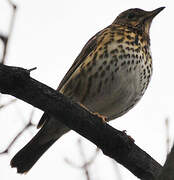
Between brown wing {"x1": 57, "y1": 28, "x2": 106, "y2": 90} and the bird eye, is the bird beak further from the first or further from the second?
brown wing {"x1": 57, "y1": 28, "x2": 106, "y2": 90}

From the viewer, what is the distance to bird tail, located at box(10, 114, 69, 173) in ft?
23.0

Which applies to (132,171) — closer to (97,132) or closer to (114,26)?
(97,132)

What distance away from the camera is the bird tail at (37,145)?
701cm

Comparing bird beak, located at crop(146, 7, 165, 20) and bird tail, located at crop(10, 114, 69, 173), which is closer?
bird tail, located at crop(10, 114, 69, 173)

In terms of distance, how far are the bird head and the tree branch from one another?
3.13 meters

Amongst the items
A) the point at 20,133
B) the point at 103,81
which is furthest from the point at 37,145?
the point at 20,133

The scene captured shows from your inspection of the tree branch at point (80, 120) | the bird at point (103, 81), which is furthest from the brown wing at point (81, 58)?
the tree branch at point (80, 120)

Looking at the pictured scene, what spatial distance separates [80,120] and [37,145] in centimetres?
240

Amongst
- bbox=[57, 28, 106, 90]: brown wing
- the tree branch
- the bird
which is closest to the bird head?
the bird

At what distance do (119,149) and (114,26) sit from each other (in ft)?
10.0

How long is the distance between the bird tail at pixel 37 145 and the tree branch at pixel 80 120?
1830 mm

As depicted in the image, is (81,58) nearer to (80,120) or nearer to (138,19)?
(138,19)

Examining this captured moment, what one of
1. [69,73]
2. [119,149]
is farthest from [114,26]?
[119,149]

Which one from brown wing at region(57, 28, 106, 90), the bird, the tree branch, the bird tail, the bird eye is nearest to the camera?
the tree branch
